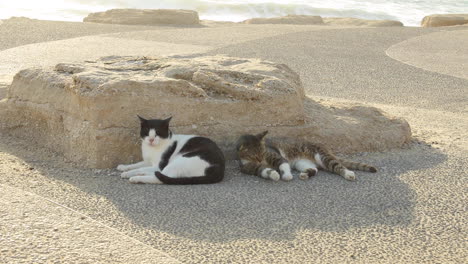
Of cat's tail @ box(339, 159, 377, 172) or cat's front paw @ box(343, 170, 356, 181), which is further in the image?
cat's tail @ box(339, 159, 377, 172)

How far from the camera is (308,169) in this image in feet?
18.3

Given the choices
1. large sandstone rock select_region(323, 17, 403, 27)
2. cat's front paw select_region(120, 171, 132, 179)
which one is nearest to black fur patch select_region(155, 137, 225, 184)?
cat's front paw select_region(120, 171, 132, 179)

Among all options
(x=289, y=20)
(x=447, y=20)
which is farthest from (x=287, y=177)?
(x=447, y=20)

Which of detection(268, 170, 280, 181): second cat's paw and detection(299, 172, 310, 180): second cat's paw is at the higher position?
detection(268, 170, 280, 181): second cat's paw

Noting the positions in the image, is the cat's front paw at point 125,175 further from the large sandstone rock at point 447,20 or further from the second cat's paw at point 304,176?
the large sandstone rock at point 447,20

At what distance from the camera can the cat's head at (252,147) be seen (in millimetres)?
5645

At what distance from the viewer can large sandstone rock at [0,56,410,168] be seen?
18.7 ft

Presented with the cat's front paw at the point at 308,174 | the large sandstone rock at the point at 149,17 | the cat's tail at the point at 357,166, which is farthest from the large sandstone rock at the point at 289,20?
the cat's front paw at the point at 308,174

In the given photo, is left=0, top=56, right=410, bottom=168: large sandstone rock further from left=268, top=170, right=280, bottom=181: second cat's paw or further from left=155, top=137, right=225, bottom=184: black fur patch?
left=268, top=170, right=280, bottom=181: second cat's paw

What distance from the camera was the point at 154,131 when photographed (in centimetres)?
534

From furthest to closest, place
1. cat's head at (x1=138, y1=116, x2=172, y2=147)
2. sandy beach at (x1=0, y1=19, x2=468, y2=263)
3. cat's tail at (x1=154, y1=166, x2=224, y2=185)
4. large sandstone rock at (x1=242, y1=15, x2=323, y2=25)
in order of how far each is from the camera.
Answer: large sandstone rock at (x1=242, y1=15, x2=323, y2=25) < cat's head at (x1=138, y1=116, x2=172, y2=147) < cat's tail at (x1=154, y1=166, x2=224, y2=185) < sandy beach at (x1=0, y1=19, x2=468, y2=263)

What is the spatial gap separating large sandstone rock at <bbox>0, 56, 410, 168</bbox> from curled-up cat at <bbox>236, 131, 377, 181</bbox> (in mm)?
310

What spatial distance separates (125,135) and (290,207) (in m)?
1.80

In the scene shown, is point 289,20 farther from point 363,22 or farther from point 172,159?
point 172,159
